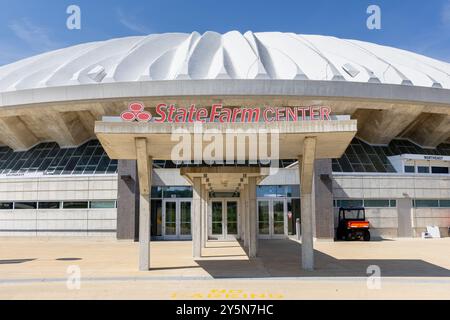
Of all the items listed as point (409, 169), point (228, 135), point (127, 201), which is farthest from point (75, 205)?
point (409, 169)

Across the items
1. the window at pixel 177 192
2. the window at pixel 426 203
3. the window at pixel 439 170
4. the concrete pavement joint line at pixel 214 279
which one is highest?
the window at pixel 439 170

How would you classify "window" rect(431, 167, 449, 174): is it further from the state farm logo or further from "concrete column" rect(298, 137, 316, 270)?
the state farm logo

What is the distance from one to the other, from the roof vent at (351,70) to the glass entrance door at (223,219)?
14296mm

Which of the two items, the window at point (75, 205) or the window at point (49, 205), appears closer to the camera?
the window at point (75, 205)

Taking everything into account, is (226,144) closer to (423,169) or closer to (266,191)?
(266,191)

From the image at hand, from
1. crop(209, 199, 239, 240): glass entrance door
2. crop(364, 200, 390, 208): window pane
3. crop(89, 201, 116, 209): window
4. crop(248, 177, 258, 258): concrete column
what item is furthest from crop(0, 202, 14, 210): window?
crop(364, 200, 390, 208): window pane

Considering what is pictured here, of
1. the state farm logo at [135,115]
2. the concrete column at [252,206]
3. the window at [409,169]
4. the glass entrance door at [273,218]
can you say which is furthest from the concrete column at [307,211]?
the window at [409,169]

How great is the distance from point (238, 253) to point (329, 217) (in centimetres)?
1030

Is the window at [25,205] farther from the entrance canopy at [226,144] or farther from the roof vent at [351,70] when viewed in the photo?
the roof vent at [351,70]

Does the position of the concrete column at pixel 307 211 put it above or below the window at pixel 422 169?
below

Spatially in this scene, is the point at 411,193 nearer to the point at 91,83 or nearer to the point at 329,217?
the point at 329,217

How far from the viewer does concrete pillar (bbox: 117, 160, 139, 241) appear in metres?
29.6

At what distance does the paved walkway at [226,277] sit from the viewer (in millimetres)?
10820

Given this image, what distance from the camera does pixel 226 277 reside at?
13.4 metres
